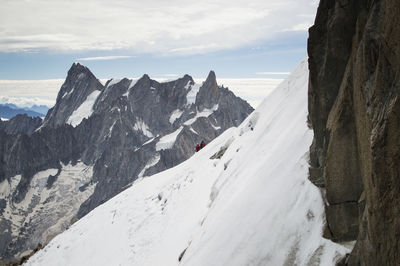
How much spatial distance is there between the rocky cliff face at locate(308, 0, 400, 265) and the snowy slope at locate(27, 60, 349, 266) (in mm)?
1338

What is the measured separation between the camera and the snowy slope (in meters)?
11.7

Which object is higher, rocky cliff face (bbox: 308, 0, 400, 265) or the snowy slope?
rocky cliff face (bbox: 308, 0, 400, 265)

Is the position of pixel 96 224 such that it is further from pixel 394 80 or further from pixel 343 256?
pixel 394 80

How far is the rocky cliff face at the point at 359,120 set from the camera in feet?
21.2

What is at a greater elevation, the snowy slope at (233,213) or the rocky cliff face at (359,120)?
the rocky cliff face at (359,120)

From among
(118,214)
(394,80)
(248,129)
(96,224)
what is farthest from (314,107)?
(96,224)

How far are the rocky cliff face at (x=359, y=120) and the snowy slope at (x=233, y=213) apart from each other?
4.39 ft

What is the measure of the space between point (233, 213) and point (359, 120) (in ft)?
26.6

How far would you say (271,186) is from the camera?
14.1m

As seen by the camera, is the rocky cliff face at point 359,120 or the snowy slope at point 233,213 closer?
the rocky cliff face at point 359,120

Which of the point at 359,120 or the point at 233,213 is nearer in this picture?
the point at 359,120

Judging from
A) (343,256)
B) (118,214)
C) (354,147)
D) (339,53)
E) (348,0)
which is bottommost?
(118,214)

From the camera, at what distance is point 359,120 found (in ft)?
27.5

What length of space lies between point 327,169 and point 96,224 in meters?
25.2
